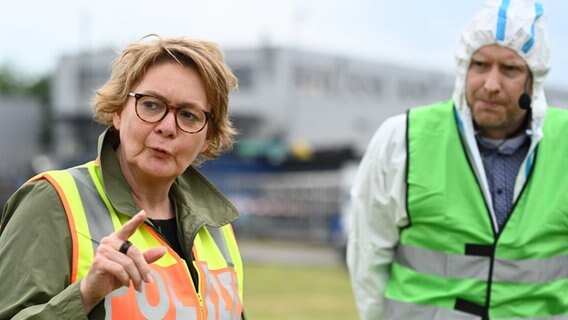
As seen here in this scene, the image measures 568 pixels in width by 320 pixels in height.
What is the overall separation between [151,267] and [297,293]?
12372 mm

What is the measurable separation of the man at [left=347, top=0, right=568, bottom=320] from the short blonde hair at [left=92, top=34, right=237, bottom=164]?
57.8 inches

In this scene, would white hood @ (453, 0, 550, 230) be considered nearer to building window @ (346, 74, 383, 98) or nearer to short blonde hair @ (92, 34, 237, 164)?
short blonde hair @ (92, 34, 237, 164)

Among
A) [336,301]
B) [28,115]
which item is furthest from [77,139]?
[336,301]

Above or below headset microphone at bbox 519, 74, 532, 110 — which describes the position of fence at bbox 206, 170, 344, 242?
below

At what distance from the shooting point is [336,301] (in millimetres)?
14234

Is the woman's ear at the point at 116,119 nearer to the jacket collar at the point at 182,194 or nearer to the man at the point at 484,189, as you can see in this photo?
the jacket collar at the point at 182,194

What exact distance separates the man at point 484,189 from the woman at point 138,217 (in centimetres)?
124

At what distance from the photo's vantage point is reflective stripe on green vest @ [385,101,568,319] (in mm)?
4152

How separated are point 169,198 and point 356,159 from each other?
2337 centimetres

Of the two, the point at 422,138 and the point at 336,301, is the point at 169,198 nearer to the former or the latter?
the point at 422,138

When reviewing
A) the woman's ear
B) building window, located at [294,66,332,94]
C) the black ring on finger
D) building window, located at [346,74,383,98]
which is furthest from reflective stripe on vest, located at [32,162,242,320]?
building window, located at [346,74,383,98]

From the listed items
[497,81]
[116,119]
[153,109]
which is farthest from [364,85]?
[153,109]

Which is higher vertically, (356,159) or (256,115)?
(356,159)

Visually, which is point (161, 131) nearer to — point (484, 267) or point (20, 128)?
point (484, 267)
